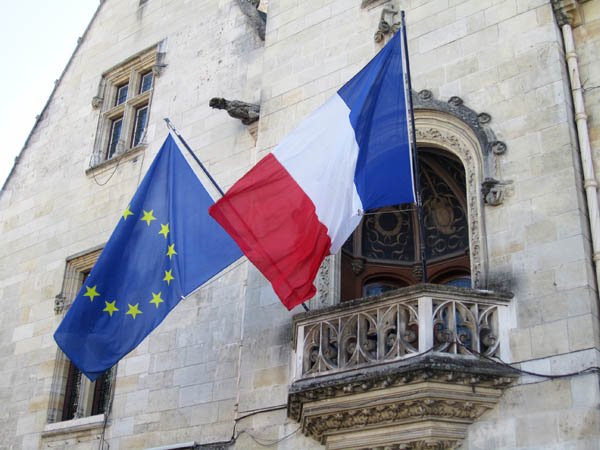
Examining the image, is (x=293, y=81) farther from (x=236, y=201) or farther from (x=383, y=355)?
(x=383, y=355)

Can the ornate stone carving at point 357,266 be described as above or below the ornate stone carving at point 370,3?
below

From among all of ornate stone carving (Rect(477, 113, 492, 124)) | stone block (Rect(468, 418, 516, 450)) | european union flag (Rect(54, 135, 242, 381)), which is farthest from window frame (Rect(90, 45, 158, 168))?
stone block (Rect(468, 418, 516, 450))

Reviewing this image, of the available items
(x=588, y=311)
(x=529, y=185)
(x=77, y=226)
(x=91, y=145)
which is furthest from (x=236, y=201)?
(x=91, y=145)

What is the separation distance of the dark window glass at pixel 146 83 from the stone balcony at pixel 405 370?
759 cm

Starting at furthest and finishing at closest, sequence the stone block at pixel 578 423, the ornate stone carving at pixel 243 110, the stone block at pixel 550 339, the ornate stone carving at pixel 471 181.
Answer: the ornate stone carving at pixel 243 110, the ornate stone carving at pixel 471 181, the stone block at pixel 550 339, the stone block at pixel 578 423

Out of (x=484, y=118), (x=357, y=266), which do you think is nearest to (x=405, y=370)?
(x=357, y=266)

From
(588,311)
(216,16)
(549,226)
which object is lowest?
(588,311)

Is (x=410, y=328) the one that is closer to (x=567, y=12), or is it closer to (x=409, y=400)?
(x=409, y=400)

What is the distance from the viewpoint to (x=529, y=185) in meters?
9.05

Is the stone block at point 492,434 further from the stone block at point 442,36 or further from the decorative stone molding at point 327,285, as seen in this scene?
the stone block at point 442,36

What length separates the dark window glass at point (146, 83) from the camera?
15.5m

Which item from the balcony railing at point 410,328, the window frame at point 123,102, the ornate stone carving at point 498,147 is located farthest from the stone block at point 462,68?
the window frame at point 123,102

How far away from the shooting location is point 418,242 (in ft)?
37.5

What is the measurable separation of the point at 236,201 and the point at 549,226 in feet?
10.8
